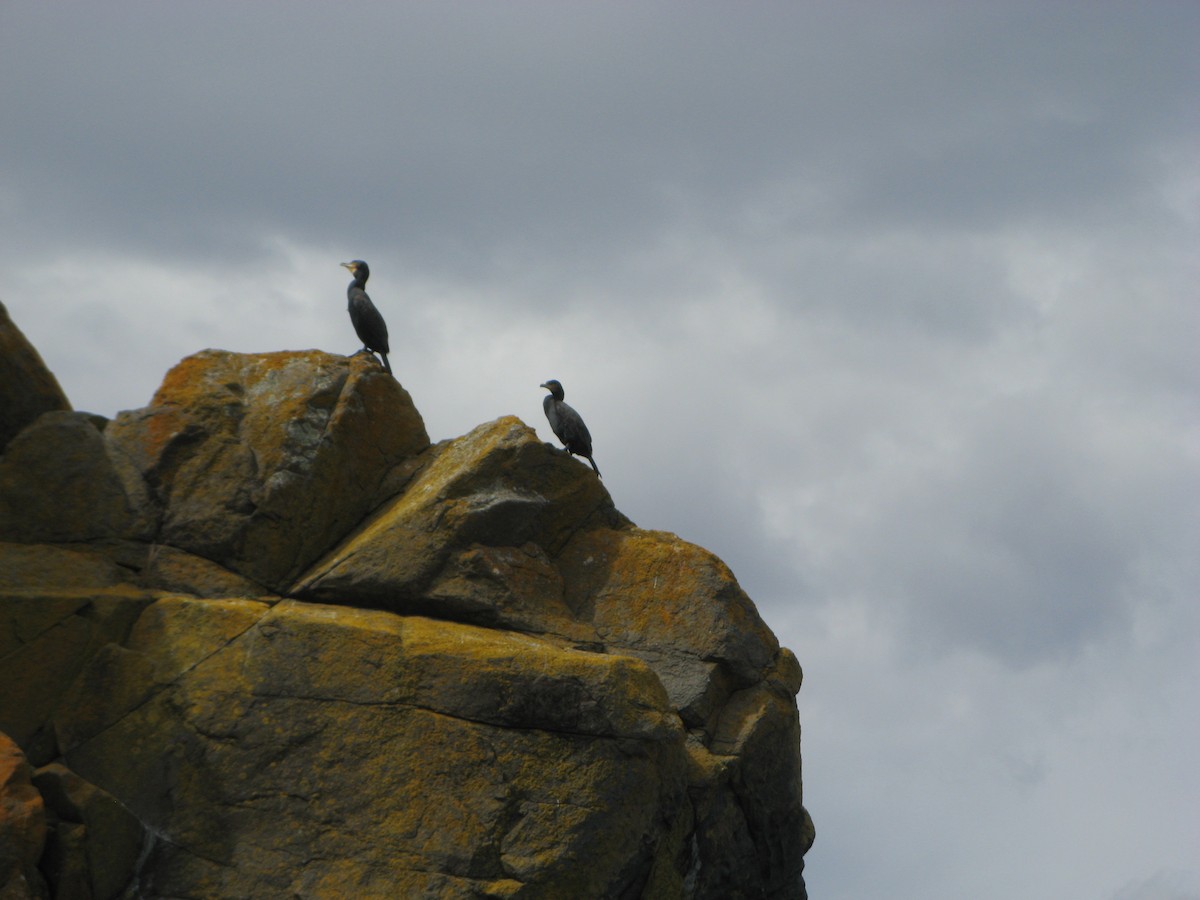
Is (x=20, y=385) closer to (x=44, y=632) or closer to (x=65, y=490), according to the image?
(x=65, y=490)

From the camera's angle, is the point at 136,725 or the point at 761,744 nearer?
the point at 136,725

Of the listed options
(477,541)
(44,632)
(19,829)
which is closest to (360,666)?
(477,541)

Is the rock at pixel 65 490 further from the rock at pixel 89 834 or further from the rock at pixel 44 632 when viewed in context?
the rock at pixel 89 834

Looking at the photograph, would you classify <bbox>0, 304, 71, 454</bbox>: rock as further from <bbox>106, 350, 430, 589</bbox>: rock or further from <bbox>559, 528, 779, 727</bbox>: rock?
<bbox>559, 528, 779, 727</bbox>: rock

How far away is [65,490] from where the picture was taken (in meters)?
16.0

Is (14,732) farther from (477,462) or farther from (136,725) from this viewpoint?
(477,462)

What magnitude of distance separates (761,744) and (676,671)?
1363 mm

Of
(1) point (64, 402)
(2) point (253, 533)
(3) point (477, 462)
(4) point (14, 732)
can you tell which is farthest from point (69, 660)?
(3) point (477, 462)

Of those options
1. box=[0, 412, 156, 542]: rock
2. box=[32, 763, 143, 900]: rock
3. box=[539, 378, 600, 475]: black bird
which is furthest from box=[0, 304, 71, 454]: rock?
box=[539, 378, 600, 475]: black bird

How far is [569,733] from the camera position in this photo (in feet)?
46.3

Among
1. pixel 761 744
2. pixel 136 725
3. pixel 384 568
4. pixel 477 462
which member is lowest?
pixel 136 725

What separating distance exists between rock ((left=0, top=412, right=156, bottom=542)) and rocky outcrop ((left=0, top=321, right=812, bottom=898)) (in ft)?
0.09

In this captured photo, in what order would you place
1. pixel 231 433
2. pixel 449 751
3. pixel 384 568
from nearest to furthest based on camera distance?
pixel 449 751 → pixel 384 568 → pixel 231 433

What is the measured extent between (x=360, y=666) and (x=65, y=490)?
4.55 meters
